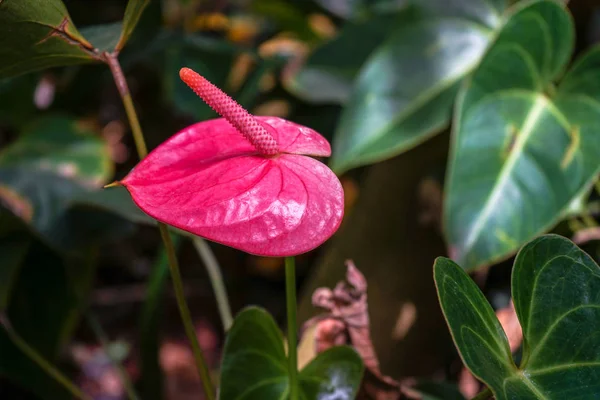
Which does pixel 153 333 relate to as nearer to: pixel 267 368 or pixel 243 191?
pixel 267 368

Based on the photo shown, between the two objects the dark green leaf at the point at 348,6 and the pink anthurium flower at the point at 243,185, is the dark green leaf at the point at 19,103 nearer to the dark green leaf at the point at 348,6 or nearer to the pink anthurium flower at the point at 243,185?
the dark green leaf at the point at 348,6

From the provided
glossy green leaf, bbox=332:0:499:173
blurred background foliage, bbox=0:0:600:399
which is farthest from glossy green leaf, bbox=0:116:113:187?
glossy green leaf, bbox=332:0:499:173

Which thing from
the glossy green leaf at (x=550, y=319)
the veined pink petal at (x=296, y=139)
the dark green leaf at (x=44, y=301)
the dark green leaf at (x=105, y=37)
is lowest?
the dark green leaf at (x=44, y=301)

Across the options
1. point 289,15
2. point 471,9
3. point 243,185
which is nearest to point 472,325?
point 243,185

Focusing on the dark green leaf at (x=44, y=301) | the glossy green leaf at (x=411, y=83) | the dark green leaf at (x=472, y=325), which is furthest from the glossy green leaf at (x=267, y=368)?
the dark green leaf at (x=44, y=301)

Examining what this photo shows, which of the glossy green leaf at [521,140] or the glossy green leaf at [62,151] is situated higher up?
the glossy green leaf at [521,140]

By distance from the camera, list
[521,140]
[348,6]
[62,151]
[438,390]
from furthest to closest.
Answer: [348,6] < [62,151] < [521,140] < [438,390]

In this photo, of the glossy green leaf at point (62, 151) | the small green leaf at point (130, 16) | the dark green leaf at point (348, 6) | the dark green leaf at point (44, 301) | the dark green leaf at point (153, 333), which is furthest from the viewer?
the dark green leaf at point (348, 6)
